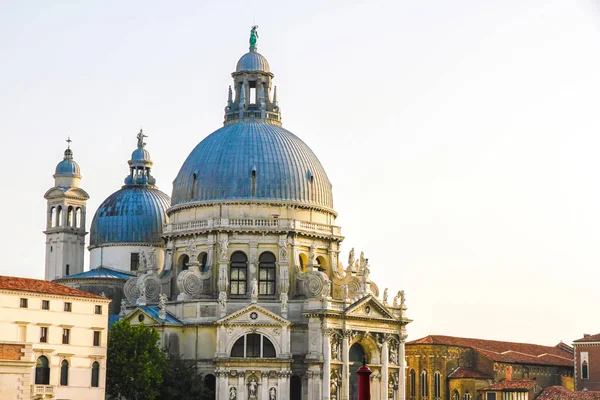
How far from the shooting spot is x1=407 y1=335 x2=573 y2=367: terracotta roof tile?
111 meters

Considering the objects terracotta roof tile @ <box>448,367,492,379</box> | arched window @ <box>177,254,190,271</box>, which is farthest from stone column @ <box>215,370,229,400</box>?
terracotta roof tile @ <box>448,367,492,379</box>

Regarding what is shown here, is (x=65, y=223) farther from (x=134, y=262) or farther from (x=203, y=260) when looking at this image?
(x=203, y=260)

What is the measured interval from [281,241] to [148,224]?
1550 cm

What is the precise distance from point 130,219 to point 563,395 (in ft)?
118

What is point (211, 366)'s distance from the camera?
87.2 metres

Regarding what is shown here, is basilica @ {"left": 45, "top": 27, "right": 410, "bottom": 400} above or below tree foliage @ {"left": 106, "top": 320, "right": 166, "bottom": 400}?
above

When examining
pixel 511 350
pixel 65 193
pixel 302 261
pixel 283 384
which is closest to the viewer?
pixel 283 384

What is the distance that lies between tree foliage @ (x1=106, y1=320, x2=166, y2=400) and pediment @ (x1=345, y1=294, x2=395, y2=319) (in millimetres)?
14495

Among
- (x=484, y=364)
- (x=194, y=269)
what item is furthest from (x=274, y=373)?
(x=484, y=364)

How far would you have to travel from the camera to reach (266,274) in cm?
9212

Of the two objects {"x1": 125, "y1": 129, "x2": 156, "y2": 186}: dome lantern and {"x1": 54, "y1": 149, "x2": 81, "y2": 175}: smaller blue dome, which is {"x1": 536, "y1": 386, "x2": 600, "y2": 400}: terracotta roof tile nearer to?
{"x1": 125, "y1": 129, "x2": 156, "y2": 186}: dome lantern

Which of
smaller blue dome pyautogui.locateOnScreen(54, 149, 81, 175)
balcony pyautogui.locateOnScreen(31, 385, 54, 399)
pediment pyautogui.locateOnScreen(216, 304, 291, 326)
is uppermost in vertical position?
smaller blue dome pyautogui.locateOnScreen(54, 149, 81, 175)

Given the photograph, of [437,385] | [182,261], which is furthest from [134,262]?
[437,385]

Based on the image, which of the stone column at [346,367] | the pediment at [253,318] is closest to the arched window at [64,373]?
the pediment at [253,318]
